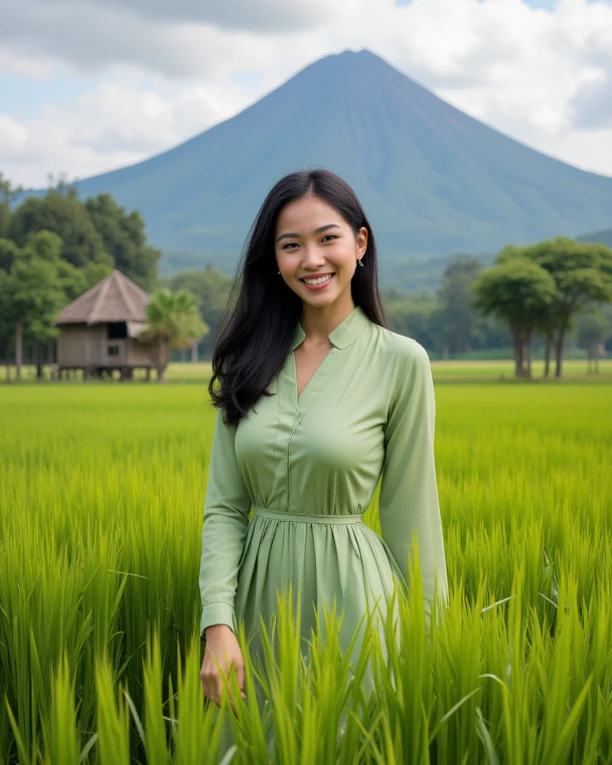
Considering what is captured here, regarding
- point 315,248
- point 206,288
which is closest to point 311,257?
point 315,248

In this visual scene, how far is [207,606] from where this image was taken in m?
1.80

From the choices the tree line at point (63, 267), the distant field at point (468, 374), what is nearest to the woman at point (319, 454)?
the distant field at point (468, 374)

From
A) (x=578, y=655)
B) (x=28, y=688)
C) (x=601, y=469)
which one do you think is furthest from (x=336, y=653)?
(x=601, y=469)

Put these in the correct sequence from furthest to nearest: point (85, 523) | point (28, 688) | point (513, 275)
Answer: point (513, 275) < point (85, 523) < point (28, 688)

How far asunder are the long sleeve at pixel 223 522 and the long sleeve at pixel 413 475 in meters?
0.33

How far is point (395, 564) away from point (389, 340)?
507 millimetres

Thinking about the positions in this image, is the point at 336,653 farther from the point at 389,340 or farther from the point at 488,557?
the point at 488,557

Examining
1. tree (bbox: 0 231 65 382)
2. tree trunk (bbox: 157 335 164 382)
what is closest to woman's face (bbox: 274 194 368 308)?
tree trunk (bbox: 157 335 164 382)

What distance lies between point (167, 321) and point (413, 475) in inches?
1604

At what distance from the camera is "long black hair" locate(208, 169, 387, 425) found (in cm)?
199

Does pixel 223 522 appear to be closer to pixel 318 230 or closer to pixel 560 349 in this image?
pixel 318 230

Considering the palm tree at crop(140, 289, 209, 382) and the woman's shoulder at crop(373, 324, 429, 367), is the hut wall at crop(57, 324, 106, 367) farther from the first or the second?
the woman's shoulder at crop(373, 324, 429, 367)

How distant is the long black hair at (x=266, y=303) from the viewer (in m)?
1.99

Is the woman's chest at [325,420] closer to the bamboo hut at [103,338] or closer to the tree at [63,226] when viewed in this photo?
the bamboo hut at [103,338]
